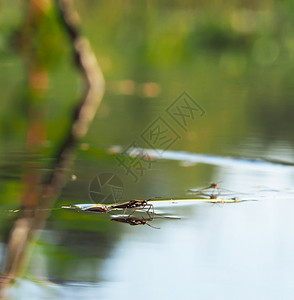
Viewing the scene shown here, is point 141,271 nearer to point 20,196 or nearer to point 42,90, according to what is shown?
point 20,196

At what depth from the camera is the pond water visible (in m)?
3.04

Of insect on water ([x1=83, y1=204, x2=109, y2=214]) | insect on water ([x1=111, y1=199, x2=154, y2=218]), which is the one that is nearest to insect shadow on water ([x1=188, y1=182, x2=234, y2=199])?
insect on water ([x1=111, y1=199, x2=154, y2=218])

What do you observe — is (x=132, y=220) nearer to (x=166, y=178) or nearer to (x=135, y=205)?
(x=135, y=205)

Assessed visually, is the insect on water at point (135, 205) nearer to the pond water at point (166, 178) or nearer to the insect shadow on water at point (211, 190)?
the pond water at point (166, 178)

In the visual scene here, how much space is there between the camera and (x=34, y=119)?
730cm

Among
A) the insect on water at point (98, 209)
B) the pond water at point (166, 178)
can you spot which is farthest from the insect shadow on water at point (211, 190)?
the insect on water at point (98, 209)

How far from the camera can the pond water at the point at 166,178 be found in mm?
3039

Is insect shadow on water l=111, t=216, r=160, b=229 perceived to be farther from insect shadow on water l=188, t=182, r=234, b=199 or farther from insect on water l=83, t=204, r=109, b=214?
insect shadow on water l=188, t=182, r=234, b=199

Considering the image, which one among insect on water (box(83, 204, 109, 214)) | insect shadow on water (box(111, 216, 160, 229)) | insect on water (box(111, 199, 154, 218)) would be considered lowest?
insect shadow on water (box(111, 216, 160, 229))

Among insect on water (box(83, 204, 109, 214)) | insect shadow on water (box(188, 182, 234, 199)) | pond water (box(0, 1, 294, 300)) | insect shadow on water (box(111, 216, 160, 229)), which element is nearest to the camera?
pond water (box(0, 1, 294, 300))

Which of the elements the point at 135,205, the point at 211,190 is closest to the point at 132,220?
the point at 135,205

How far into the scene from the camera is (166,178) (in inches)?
197

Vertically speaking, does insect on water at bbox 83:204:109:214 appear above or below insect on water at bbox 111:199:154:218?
below

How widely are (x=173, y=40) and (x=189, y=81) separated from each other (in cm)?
488
